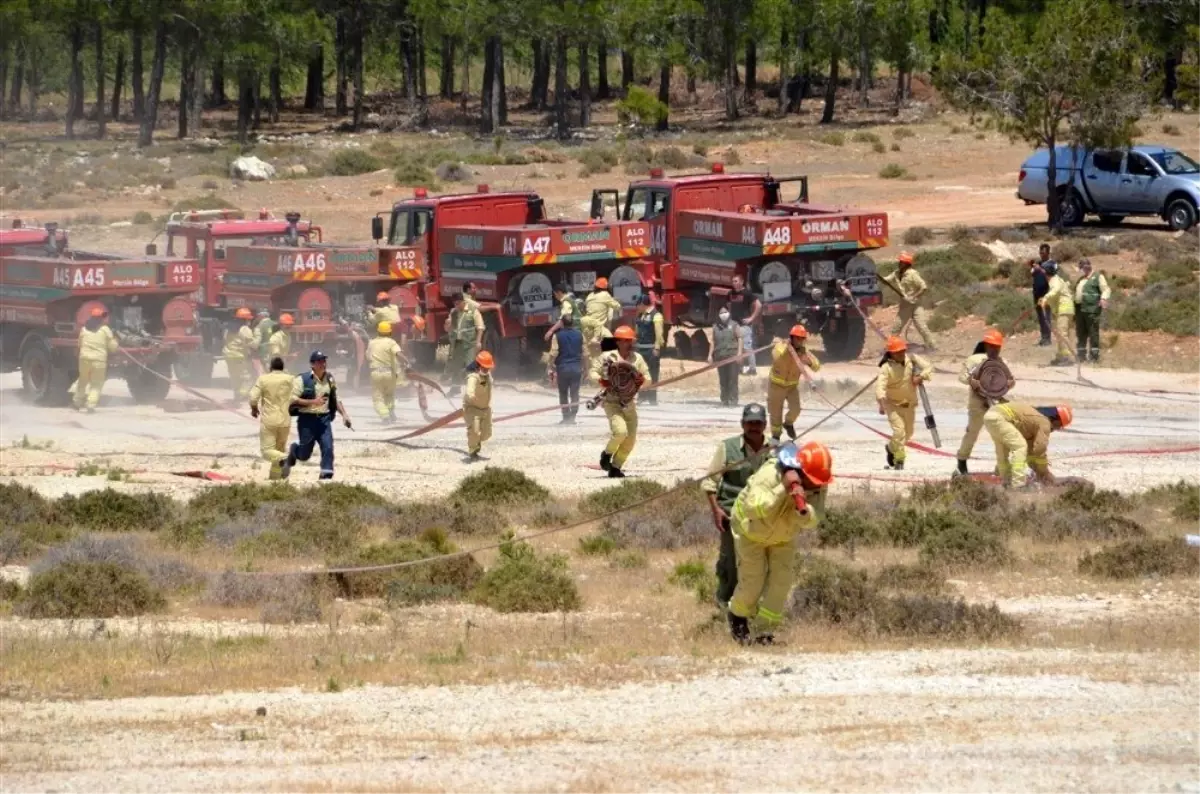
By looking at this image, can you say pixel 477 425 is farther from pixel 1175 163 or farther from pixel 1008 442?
pixel 1175 163

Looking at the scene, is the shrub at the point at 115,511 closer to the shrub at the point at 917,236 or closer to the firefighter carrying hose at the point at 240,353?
the firefighter carrying hose at the point at 240,353

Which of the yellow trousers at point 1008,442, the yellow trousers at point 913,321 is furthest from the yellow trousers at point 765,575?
the yellow trousers at point 913,321

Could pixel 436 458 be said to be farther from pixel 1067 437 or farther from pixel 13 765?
pixel 13 765

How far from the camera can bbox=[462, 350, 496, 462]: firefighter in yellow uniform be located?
66.8 feet

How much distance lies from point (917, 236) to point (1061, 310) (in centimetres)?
1388

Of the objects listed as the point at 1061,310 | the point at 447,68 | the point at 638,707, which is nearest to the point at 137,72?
the point at 447,68

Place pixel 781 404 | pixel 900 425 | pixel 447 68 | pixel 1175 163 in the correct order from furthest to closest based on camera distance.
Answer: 1. pixel 447 68
2. pixel 1175 163
3. pixel 781 404
4. pixel 900 425

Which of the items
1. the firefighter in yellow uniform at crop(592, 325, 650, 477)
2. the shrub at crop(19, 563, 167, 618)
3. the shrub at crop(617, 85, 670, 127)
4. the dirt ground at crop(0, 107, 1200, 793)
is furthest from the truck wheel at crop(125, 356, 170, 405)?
the shrub at crop(617, 85, 670, 127)

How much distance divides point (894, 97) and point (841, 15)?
955cm

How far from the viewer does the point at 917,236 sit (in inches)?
1597

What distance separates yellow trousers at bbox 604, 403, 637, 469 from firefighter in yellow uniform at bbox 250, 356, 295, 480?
10.0 ft

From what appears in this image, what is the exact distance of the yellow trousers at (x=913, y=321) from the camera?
28.2 metres

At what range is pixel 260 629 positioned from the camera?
13180 mm

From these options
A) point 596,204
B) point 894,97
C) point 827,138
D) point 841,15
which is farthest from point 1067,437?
point 894,97
